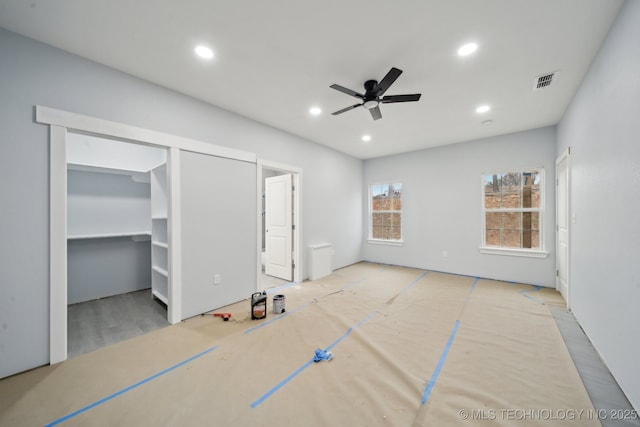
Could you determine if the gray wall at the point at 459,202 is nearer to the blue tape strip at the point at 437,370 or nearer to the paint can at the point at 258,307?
the blue tape strip at the point at 437,370

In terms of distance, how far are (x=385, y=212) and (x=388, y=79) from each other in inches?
166

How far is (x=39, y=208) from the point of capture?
2074mm

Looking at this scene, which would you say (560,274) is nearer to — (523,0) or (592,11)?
(592,11)

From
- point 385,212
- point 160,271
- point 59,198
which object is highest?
point 59,198

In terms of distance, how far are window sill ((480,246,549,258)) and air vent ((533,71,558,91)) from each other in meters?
2.88

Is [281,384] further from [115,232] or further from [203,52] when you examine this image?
[115,232]

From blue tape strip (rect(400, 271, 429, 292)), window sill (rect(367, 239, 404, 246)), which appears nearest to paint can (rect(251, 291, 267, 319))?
blue tape strip (rect(400, 271, 429, 292))

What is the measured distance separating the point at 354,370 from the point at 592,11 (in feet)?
10.9

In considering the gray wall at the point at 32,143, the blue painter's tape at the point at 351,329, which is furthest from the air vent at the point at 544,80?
the gray wall at the point at 32,143

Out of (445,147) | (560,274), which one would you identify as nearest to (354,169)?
(445,147)

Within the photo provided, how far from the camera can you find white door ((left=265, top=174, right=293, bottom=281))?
15.4 feet

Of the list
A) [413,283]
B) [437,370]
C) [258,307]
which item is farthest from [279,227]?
[437,370]

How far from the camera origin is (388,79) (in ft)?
7.58

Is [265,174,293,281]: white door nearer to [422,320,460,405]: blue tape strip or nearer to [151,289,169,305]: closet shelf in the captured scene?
[151,289,169,305]: closet shelf
